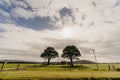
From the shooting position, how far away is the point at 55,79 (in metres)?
25.5

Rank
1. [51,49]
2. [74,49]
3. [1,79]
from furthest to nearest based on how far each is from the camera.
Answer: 1. [51,49]
2. [74,49]
3. [1,79]

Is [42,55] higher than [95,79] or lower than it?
higher

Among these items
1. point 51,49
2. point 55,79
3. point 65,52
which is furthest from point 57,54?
point 55,79

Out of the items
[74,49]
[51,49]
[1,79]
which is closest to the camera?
[1,79]

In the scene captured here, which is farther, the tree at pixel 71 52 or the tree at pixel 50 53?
the tree at pixel 50 53

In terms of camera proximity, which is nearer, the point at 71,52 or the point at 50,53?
the point at 71,52

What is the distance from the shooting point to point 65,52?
97.9 metres

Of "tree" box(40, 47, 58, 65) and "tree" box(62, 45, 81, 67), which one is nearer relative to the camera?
"tree" box(62, 45, 81, 67)

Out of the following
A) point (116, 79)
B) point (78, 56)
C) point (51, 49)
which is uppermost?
point (51, 49)

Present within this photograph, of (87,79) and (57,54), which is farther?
(57,54)

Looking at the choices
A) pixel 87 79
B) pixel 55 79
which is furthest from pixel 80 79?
pixel 55 79

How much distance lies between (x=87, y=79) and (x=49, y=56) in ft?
289

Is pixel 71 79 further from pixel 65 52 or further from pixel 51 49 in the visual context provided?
pixel 51 49

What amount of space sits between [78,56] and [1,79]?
75328mm
